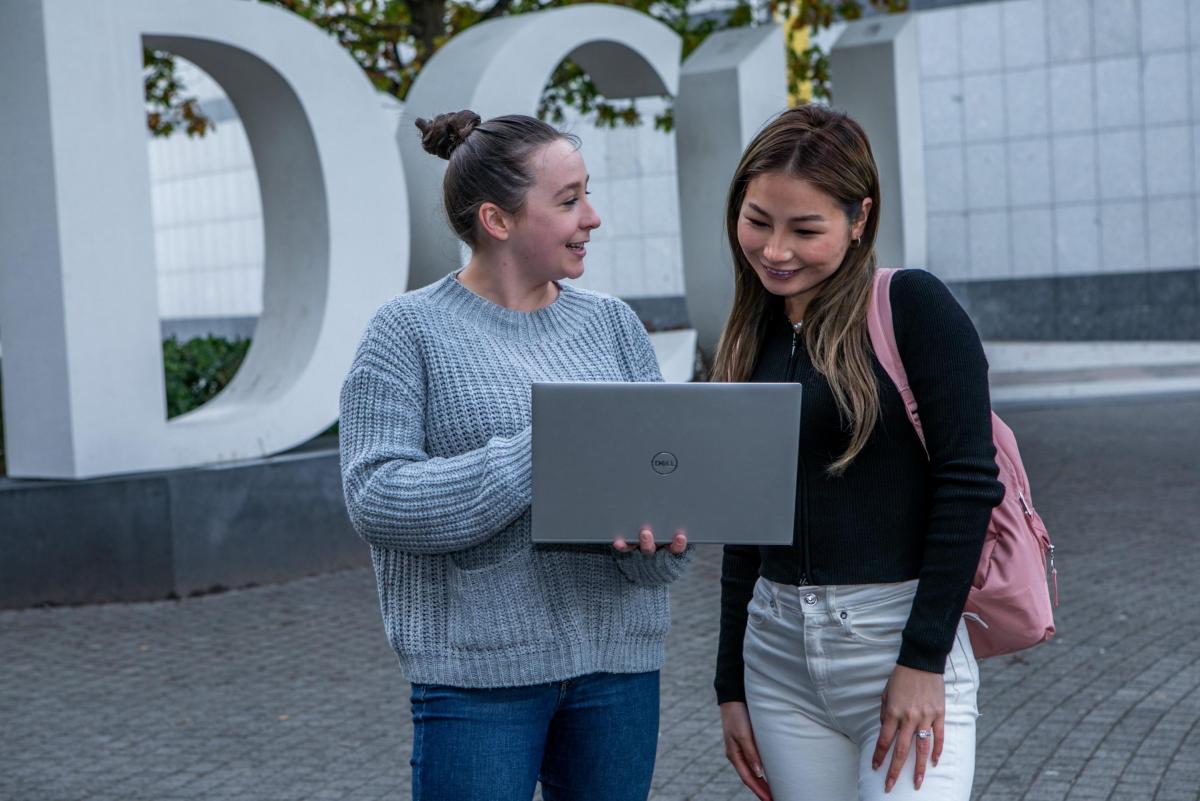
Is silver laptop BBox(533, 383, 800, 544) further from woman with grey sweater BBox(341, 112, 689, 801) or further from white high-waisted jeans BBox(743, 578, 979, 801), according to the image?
white high-waisted jeans BBox(743, 578, 979, 801)

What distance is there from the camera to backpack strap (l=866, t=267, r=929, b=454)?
242 centimetres

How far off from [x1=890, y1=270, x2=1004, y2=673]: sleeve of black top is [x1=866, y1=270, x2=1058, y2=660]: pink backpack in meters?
0.05

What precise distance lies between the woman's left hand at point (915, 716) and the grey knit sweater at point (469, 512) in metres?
0.42

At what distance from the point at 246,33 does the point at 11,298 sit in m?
2.00

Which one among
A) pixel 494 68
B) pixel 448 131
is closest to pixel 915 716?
pixel 448 131

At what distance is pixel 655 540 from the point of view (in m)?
2.34

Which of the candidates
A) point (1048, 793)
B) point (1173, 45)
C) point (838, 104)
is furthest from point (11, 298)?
point (1173, 45)

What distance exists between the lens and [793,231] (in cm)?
248

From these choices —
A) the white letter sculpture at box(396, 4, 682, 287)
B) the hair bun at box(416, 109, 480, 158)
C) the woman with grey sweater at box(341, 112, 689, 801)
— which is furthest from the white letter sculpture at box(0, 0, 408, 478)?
the woman with grey sweater at box(341, 112, 689, 801)

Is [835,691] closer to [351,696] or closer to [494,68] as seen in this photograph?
[351,696]

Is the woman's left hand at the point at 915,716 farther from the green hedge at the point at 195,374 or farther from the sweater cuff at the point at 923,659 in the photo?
the green hedge at the point at 195,374

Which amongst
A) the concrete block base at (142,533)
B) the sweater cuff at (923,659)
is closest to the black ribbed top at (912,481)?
the sweater cuff at (923,659)

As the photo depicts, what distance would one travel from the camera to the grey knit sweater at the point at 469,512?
243cm

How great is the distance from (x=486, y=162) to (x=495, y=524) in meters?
0.63
